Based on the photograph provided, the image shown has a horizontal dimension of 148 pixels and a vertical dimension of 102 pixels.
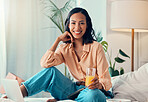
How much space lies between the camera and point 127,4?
8.28ft

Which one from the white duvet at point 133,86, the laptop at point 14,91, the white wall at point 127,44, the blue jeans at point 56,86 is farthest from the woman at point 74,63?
the white wall at point 127,44

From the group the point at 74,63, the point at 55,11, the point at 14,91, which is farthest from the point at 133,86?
the point at 55,11

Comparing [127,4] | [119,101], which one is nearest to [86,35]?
[119,101]

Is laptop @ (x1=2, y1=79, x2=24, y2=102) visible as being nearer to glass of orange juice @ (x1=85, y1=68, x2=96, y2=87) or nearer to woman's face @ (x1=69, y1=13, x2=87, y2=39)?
glass of orange juice @ (x1=85, y1=68, x2=96, y2=87)

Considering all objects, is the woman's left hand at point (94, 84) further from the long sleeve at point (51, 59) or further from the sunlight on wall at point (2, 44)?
the sunlight on wall at point (2, 44)

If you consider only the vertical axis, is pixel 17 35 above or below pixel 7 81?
above

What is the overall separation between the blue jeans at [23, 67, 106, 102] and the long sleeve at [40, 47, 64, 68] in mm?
63

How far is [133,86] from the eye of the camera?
1.95 meters

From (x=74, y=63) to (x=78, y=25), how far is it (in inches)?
11.8

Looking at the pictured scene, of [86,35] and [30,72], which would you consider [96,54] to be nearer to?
[86,35]

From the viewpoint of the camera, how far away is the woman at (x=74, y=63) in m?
1.60

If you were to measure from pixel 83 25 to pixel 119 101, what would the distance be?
0.63 metres

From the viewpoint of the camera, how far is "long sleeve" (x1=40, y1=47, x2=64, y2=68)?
1.70m

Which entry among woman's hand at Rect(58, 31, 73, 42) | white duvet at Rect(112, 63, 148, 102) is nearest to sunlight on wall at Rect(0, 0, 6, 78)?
woman's hand at Rect(58, 31, 73, 42)
